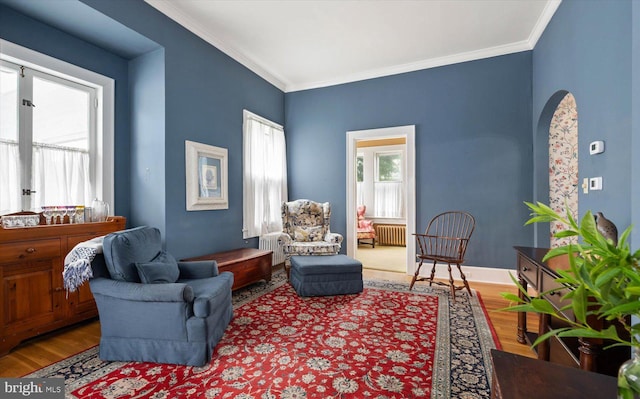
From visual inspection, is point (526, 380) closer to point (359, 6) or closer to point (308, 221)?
point (359, 6)

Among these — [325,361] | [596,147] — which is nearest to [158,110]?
[325,361]

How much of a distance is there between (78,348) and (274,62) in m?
4.15

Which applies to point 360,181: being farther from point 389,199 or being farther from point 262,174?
point 262,174

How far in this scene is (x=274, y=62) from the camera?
4605mm

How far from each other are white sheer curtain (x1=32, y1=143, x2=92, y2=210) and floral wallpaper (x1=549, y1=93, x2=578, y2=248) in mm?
5513

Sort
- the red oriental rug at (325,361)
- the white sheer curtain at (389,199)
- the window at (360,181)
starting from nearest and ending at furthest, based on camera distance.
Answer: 1. the red oriental rug at (325,361)
2. the white sheer curtain at (389,199)
3. the window at (360,181)

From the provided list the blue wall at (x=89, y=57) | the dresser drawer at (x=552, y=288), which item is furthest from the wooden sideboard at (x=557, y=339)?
the blue wall at (x=89, y=57)

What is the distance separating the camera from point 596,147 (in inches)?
90.7

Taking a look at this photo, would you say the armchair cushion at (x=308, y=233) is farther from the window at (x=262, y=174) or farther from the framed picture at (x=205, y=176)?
the framed picture at (x=205, y=176)

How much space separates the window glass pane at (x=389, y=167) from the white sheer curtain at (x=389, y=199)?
19 cm

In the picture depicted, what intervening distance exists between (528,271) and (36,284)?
397 cm

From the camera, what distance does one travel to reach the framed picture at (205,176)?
3600 millimetres

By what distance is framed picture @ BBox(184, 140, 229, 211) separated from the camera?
360cm

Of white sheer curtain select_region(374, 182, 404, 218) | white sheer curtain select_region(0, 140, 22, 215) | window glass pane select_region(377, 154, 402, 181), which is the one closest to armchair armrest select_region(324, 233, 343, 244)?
white sheer curtain select_region(0, 140, 22, 215)
